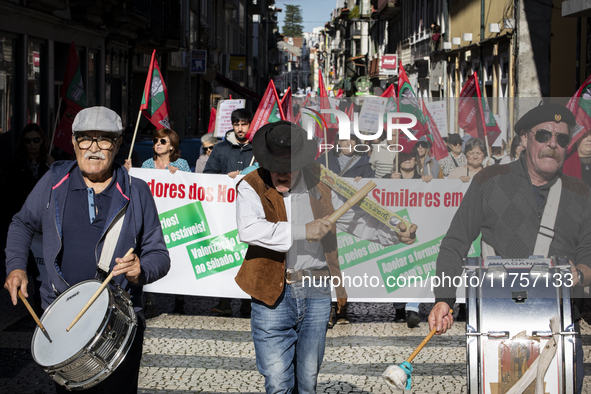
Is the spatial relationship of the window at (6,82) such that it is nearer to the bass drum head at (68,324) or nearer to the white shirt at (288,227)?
the white shirt at (288,227)

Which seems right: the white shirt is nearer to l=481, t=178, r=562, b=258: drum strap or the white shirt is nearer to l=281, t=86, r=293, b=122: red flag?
l=481, t=178, r=562, b=258: drum strap

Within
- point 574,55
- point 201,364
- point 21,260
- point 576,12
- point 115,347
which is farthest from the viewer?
point 574,55

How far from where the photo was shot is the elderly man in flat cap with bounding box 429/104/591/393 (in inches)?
138

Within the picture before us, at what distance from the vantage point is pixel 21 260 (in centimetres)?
346

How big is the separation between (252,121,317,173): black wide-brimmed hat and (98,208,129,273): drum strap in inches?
28.8

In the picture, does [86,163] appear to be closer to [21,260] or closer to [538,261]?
[21,260]

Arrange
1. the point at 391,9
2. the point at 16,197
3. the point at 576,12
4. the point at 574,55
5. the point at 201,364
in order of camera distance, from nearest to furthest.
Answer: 1. the point at 201,364
2. the point at 16,197
3. the point at 576,12
4. the point at 574,55
5. the point at 391,9

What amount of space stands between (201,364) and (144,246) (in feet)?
6.77

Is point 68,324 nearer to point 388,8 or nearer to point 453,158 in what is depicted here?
point 453,158

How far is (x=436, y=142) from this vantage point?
7926 mm

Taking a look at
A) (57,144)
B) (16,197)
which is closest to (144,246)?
(16,197)

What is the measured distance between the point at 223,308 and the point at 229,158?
1547mm

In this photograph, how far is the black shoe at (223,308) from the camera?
7062 mm

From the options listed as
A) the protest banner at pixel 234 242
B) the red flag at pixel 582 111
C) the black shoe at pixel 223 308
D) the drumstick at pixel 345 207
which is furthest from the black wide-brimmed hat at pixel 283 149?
the black shoe at pixel 223 308
